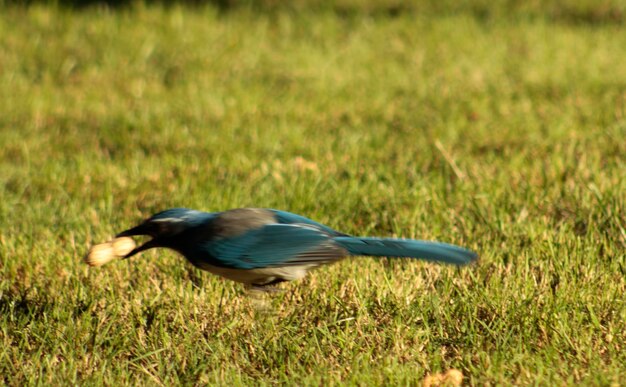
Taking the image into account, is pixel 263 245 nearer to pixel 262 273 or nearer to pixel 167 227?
pixel 262 273

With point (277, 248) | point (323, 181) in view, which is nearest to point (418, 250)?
point (277, 248)

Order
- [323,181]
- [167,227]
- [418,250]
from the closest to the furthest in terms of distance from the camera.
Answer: [418,250] < [167,227] < [323,181]

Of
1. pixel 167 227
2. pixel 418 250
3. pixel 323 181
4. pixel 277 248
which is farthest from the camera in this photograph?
pixel 323 181

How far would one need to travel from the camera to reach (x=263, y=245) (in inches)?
132

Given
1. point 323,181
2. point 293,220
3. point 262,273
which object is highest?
point 293,220

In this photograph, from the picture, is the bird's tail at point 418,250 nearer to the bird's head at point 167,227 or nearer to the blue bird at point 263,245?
the blue bird at point 263,245

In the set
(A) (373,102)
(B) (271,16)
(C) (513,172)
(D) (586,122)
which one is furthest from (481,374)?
(B) (271,16)

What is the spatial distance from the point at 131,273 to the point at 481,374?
1.62 meters

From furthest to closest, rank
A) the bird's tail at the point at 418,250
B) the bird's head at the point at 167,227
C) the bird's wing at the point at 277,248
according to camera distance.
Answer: the bird's head at the point at 167,227
the bird's wing at the point at 277,248
the bird's tail at the point at 418,250

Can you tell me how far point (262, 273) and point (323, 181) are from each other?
1.65 meters

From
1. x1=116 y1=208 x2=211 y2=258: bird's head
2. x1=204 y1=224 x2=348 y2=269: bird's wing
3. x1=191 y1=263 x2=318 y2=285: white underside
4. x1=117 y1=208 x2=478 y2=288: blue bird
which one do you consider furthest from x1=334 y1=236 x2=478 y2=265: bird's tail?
x1=116 y1=208 x2=211 y2=258: bird's head

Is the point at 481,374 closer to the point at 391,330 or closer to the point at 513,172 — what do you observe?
the point at 391,330

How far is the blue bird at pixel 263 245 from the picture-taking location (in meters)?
3.16

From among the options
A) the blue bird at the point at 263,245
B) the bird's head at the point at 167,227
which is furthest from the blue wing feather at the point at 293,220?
the bird's head at the point at 167,227
